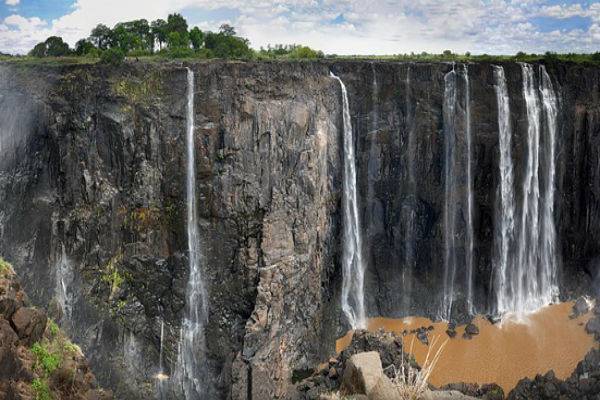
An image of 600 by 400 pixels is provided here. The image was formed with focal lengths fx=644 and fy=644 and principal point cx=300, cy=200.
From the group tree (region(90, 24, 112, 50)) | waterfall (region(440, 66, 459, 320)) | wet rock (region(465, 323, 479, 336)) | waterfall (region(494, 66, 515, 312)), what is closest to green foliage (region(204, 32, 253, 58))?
tree (region(90, 24, 112, 50))

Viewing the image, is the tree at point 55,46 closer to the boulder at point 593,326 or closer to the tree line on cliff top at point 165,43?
the tree line on cliff top at point 165,43

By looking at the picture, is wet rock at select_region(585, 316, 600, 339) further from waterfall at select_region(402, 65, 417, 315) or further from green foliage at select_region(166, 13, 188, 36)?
green foliage at select_region(166, 13, 188, 36)

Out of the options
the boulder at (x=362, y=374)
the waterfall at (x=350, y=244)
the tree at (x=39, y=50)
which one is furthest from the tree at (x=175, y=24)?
the boulder at (x=362, y=374)

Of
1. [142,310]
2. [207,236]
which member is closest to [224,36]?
[207,236]

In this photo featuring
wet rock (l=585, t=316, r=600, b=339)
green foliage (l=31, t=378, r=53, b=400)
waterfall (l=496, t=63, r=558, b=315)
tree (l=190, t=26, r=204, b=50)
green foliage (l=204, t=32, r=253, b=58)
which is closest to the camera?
green foliage (l=31, t=378, r=53, b=400)

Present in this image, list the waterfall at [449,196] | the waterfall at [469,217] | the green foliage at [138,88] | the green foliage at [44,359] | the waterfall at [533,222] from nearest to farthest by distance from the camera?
the green foliage at [44,359]
the green foliage at [138,88]
the waterfall at [449,196]
the waterfall at [469,217]
the waterfall at [533,222]

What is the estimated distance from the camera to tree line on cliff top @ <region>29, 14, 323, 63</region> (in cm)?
3516

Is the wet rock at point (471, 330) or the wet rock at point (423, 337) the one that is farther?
the wet rock at point (471, 330)

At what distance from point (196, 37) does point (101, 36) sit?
655 cm

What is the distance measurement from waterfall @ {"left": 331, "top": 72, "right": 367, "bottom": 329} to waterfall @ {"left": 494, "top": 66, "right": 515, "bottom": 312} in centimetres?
724

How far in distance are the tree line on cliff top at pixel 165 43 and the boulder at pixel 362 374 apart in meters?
17.2

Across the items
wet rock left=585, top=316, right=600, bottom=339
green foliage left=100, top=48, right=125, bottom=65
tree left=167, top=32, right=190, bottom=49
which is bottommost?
wet rock left=585, top=316, right=600, bottom=339

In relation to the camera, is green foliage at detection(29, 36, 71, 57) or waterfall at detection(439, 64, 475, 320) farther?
green foliage at detection(29, 36, 71, 57)

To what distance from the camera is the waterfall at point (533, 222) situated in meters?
32.9
